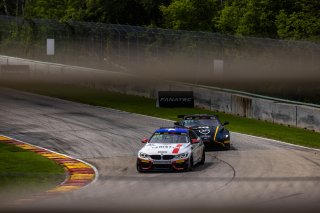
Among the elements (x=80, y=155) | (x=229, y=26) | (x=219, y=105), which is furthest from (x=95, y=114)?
(x=229, y=26)

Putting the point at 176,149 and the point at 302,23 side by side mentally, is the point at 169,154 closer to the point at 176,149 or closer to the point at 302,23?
the point at 176,149

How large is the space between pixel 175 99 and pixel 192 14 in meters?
25.6

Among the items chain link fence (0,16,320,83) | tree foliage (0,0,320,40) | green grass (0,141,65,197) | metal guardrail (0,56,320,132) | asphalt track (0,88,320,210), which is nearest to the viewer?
asphalt track (0,88,320,210)

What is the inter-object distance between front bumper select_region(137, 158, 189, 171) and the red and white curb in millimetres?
1657

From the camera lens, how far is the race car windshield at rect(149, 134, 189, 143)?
27.6 m

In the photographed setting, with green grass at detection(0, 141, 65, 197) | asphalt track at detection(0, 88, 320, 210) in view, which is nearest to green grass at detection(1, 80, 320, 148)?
asphalt track at detection(0, 88, 320, 210)

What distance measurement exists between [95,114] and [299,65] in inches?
553

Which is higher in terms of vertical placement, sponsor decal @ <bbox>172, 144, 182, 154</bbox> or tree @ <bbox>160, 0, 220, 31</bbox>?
tree @ <bbox>160, 0, 220, 31</bbox>

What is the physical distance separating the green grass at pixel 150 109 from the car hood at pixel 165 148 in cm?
914

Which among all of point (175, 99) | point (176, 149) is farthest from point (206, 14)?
point (176, 149)

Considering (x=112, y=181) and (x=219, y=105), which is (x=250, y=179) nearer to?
(x=112, y=181)

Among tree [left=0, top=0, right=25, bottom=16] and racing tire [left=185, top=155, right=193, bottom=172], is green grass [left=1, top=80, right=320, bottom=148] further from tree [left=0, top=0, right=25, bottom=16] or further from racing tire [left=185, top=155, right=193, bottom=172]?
tree [left=0, top=0, right=25, bottom=16]

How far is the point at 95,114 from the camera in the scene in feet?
144

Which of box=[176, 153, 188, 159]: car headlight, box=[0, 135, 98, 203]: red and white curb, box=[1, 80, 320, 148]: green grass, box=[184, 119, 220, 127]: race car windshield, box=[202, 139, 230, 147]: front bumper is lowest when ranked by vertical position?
box=[1, 80, 320, 148]: green grass
